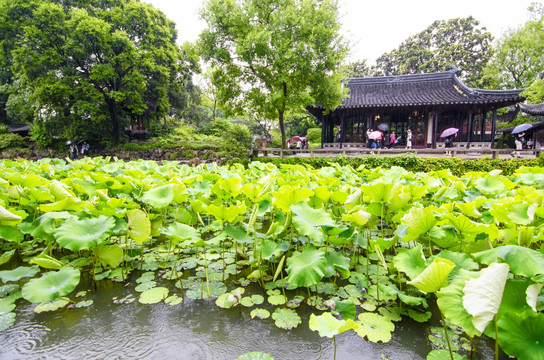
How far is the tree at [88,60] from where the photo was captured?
14312 mm

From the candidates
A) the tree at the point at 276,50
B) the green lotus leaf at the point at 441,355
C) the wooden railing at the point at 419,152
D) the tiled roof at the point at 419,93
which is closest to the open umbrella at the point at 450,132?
the wooden railing at the point at 419,152

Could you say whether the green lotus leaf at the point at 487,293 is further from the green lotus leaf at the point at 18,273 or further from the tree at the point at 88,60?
the tree at the point at 88,60

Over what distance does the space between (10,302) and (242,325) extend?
1694 mm

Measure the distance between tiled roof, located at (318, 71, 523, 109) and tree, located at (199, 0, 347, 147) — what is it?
3.15 m

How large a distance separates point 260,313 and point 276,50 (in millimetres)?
12301

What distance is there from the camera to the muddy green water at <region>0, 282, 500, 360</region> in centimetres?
161

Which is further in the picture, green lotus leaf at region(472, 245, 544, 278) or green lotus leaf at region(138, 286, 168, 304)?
green lotus leaf at region(138, 286, 168, 304)

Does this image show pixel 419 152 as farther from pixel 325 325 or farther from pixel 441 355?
pixel 325 325

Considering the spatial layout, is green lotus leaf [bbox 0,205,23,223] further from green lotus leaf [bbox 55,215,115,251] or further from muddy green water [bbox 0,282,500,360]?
muddy green water [bbox 0,282,500,360]

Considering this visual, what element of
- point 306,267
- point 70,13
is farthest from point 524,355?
point 70,13

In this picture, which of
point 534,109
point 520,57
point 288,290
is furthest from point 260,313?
point 520,57

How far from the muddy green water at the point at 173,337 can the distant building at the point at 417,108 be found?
14286 millimetres

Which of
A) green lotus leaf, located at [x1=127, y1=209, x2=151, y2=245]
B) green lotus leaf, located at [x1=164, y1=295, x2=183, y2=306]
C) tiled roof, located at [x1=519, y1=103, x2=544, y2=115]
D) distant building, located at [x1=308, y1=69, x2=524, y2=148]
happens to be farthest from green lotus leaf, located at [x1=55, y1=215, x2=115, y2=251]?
tiled roof, located at [x1=519, y1=103, x2=544, y2=115]

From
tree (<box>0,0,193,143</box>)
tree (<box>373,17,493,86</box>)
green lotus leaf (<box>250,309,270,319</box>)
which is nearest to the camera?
green lotus leaf (<box>250,309,270,319</box>)
